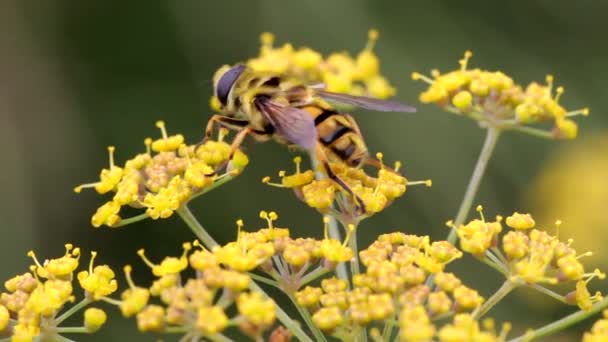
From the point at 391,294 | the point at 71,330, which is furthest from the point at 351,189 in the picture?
the point at 71,330

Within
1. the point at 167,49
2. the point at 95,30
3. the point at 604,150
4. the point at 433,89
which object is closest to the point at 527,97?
the point at 433,89

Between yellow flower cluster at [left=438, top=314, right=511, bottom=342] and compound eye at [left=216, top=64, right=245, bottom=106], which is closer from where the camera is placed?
yellow flower cluster at [left=438, top=314, right=511, bottom=342]

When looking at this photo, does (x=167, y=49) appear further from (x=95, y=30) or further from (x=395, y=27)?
(x=395, y=27)

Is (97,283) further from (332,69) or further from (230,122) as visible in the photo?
(332,69)

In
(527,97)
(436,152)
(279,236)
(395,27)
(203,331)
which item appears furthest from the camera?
(395,27)

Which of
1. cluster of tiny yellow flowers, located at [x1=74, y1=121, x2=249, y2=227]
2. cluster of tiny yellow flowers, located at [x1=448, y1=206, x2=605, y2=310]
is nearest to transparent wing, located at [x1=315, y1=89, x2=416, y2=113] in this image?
cluster of tiny yellow flowers, located at [x1=74, y1=121, x2=249, y2=227]

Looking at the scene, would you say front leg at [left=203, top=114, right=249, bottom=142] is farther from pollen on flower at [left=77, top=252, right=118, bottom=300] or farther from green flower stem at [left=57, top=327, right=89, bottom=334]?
green flower stem at [left=57, top=327, right=89, bottom=334]
